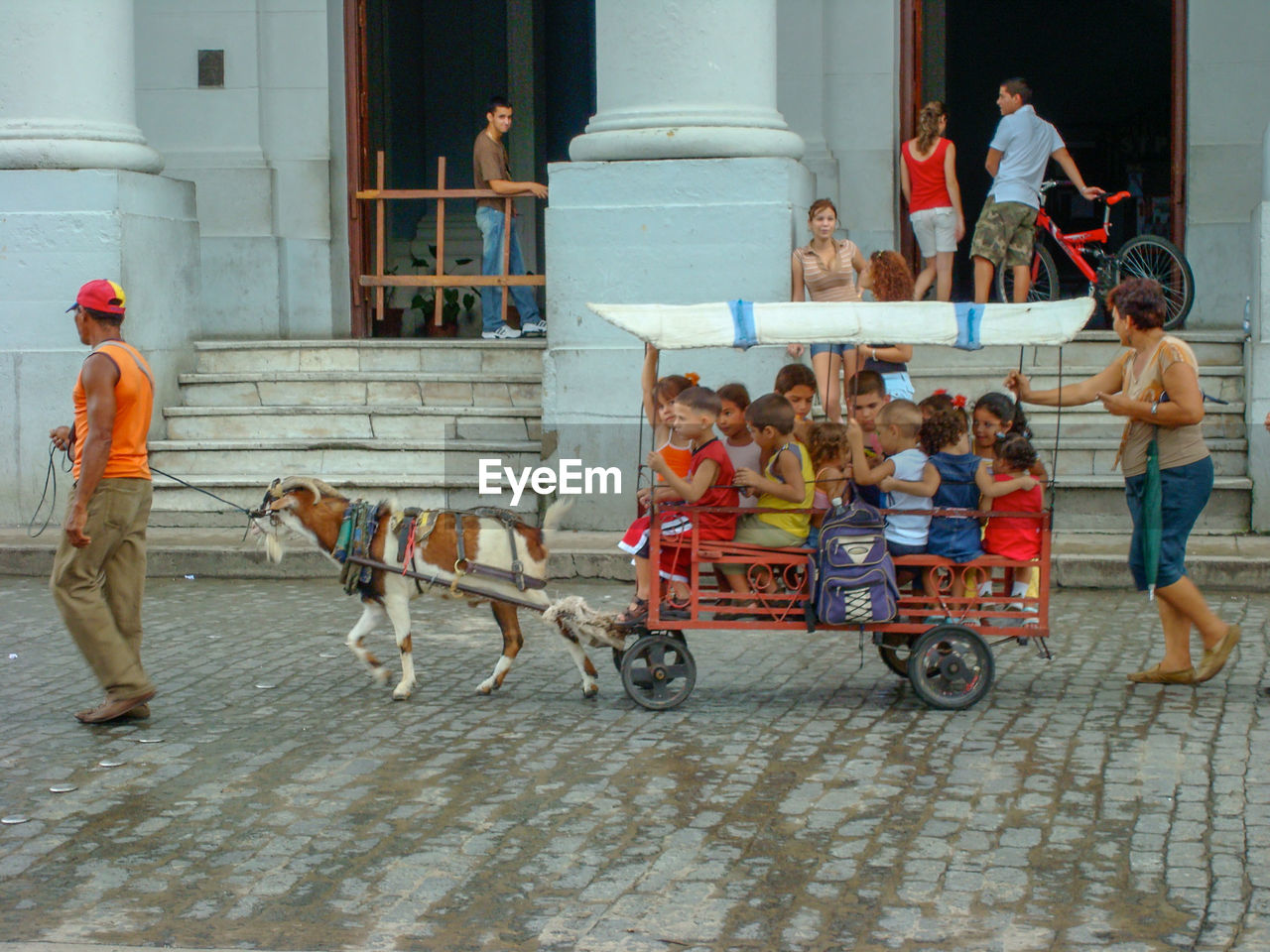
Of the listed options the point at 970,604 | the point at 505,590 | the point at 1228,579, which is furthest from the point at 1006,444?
the point at 1228,579

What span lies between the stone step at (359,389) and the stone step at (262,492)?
909mm

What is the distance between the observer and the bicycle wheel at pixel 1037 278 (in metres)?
13.2

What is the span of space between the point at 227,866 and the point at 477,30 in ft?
51.3

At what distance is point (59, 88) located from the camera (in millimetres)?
12445

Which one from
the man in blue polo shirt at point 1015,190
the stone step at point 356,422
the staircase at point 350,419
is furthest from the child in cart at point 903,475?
the man in blue polo shirt at point 1015,190

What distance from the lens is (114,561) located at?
7117 millimetres

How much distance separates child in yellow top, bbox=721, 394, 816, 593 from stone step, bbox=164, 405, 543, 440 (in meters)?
5.13

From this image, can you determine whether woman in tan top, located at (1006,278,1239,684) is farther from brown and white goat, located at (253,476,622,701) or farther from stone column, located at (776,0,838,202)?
stone column, located at (776,0,838,202)

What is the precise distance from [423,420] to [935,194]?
4338 mm

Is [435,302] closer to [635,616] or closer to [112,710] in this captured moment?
[635,616]

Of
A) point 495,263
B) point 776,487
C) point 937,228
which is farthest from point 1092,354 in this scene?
point 776,487

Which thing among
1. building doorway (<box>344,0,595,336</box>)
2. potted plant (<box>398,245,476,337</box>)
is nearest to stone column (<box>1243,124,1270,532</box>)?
potted plant (<box>398,245,476,337</box>)

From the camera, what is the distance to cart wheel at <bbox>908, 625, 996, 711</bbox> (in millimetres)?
7082

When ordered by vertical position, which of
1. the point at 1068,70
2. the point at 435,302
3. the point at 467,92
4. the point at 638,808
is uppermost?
the point at 1068,70
